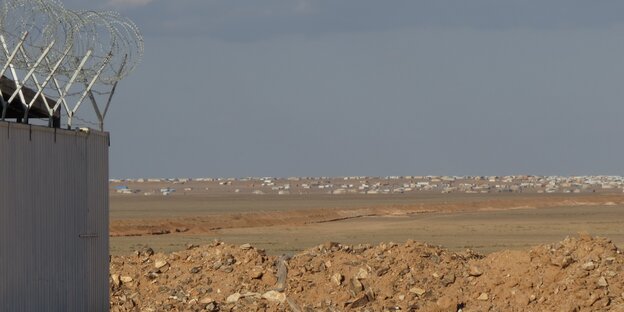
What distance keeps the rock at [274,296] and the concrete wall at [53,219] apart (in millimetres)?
4874

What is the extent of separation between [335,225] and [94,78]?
2074 inches

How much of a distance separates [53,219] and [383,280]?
905 cm

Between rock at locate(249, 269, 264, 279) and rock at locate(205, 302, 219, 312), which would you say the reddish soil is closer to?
rock at locate(249, 269, 264, 279)

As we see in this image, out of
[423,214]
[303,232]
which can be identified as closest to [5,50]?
[303,232]

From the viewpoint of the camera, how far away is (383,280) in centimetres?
2750

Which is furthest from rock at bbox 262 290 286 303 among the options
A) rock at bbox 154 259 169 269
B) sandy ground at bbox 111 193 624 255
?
sandy ground at bbox 111 193 624 255

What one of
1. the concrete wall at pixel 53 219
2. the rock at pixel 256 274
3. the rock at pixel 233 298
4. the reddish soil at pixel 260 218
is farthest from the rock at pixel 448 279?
the reddish soil at pixel 260 218

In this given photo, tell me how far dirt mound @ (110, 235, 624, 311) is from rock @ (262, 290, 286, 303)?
0.04 meters

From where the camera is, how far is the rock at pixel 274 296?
27234 mm

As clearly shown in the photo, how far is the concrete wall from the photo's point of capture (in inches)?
734

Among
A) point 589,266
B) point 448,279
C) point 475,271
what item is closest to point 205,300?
point 448,279

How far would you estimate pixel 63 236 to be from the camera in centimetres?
2075

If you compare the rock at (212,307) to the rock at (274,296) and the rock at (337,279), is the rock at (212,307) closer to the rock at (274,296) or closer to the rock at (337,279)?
the rock at (274,296)

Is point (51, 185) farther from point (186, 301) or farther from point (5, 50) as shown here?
point (186, 301)
